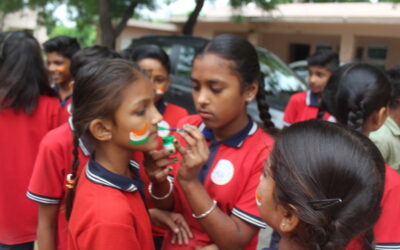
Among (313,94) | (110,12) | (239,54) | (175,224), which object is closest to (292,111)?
(313,94)

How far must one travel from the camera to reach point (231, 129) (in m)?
1.60

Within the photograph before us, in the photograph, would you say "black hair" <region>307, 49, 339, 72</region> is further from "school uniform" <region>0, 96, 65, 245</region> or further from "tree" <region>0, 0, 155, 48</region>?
"tree" <region>0, 0, 155, 48</region>

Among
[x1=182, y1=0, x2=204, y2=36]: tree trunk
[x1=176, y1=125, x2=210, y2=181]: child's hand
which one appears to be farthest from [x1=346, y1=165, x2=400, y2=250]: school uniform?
[x1=182, y1=0, x2=204, y2=36]: tree trunk

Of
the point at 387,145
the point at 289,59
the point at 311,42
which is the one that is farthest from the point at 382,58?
the point at 387,145

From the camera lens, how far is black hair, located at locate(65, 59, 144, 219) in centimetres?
133

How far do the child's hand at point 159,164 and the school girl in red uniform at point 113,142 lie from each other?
68mm

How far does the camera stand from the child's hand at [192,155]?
1342 mm

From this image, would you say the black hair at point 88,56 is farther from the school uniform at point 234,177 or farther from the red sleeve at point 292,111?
the red sleeve at point 292,111

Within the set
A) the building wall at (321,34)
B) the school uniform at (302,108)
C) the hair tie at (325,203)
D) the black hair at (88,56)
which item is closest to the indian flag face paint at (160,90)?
the black hair at (88,56)

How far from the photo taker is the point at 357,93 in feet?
5.32

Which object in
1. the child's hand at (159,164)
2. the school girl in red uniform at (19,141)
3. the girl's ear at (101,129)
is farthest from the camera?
the school girl in red uniform at (19,141)

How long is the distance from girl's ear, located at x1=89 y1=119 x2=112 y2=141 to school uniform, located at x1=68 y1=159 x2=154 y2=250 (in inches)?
3.8

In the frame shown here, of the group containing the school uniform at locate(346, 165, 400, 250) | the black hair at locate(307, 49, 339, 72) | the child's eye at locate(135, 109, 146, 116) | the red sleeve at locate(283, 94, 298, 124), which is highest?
the child's eye at locate(135, 109, 146, 116)

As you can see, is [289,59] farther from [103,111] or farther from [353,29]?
[103,111]
